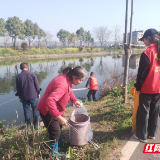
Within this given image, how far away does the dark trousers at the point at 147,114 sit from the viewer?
244cm

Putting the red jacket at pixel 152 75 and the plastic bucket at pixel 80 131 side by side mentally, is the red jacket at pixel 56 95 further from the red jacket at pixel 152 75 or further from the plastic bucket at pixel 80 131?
the red jacket at pixel 152 75

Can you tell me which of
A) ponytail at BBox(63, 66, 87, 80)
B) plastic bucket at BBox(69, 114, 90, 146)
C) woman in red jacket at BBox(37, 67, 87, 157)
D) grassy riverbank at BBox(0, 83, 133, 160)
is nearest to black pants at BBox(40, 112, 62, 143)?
woman in red jacket at BBox(37, 67, 87, 157)

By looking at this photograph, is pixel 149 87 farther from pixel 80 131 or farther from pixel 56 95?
pixel 56 95

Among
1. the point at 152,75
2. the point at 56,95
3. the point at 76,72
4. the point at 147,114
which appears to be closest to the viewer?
the point at 56,95

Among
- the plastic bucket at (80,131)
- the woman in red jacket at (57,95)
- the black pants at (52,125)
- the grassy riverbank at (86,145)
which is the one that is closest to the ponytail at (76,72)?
the woman in red jacket at (57,95)

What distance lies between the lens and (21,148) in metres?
2.10

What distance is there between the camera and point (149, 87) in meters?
2.36

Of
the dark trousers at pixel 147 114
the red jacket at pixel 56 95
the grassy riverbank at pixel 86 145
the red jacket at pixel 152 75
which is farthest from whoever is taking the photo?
the dark trousers at pixel 147 114

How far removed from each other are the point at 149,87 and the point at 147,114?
18.4 inches

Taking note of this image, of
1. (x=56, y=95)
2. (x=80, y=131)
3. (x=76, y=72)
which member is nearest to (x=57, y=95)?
(x=56, y=95)

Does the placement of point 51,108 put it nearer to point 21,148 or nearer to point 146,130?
point 21,148

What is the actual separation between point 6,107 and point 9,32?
Answer: 34121 millimetres

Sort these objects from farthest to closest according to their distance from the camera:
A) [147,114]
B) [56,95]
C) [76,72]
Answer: [147,114] → [76,72] → [56,95]

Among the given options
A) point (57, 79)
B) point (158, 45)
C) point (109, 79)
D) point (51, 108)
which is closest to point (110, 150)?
point (51, 108)
